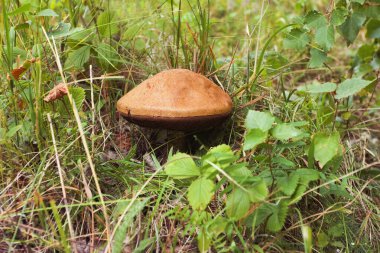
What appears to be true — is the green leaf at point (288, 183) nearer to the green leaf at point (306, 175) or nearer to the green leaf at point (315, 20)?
the green leaf at point (306, 175)

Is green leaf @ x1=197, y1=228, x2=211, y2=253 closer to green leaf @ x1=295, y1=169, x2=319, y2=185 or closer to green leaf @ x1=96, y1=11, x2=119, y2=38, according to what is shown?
green leaf @ x1=295, y1=169, x2=319, y2=185

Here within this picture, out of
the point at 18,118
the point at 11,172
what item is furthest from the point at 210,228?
the point at 18,118

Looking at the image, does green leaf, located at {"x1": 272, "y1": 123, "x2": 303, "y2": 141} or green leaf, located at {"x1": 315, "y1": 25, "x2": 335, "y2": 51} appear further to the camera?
green leaf, located at {"x1": 315, "y1": 25, "x2": 335, "y2": 51}

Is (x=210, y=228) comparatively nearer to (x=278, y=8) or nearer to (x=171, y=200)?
(x=171, y=200)

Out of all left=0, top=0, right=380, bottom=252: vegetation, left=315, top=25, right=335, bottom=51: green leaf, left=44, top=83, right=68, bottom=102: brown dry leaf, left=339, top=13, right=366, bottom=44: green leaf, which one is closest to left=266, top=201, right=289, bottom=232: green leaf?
left=0, top=0, right=380, bottom=252: vegetation

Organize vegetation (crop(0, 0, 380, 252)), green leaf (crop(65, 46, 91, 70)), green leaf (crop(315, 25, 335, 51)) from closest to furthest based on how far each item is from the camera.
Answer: vegetation (crop(0, 0, 380, 252)) → green leaf (crop(315, 25, 335, 51)) → green leaf (crop(65, 46, 91, 70))

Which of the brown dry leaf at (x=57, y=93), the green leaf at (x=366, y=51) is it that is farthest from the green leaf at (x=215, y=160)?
the green leaf at (x=366, y=51)

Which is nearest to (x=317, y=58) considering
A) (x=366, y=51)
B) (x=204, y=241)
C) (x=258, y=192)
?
(x=366, y=51)
